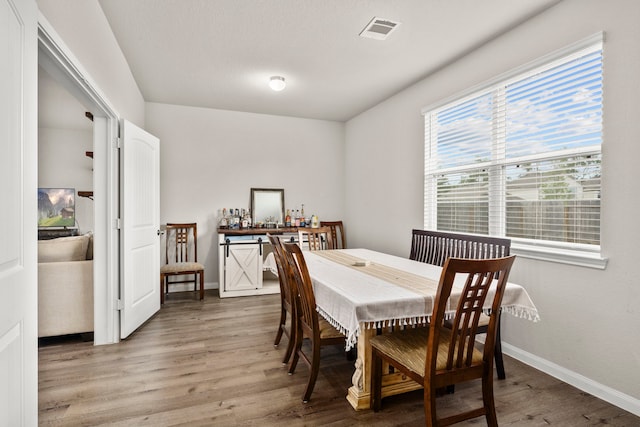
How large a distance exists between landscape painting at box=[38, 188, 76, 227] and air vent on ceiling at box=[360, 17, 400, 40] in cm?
589

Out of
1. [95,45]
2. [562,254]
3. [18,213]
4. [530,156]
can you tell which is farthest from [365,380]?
[95,45]

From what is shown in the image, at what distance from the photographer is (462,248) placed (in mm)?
2855

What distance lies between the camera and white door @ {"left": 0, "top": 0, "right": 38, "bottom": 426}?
3.72 ft

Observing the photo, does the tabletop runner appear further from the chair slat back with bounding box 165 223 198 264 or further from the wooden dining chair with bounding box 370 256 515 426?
the chair slat back with bounding box 165 223 198 264

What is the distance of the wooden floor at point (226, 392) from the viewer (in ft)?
6.25

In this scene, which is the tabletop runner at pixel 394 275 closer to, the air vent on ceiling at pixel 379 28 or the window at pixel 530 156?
the window at pixel 530 156

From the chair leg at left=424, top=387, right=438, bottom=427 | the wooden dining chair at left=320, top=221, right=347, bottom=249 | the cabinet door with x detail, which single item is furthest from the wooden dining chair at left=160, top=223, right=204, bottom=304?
the chair leg at left=424, top=387, right=438, bottom=427

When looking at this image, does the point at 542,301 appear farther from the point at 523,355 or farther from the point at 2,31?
the point at 2,31

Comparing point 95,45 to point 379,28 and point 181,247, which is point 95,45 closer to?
point 379,28

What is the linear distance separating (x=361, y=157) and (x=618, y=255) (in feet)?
11.8

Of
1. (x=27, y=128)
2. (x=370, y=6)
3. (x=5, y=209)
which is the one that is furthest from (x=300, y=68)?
(x=5, y=209)

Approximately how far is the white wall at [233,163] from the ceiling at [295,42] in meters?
0.61

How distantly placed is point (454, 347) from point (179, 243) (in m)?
4.17

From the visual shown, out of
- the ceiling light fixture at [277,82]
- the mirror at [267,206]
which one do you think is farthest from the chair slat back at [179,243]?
the ceiling light fixture at [277,82]
